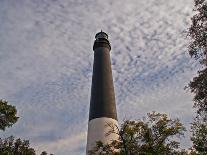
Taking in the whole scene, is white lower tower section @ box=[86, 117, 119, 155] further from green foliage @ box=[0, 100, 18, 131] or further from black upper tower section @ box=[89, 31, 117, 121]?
green foliage @ box=[0, 100, 18, 131]

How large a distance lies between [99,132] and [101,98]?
186 inches

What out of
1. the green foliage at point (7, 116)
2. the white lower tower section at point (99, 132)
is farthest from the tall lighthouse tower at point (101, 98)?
the green foliage at point (7, 116)

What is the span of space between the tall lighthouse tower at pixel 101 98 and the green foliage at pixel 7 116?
1076cm

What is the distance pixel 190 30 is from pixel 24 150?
85.3 ft

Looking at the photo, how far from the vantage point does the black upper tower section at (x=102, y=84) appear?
3647 cm

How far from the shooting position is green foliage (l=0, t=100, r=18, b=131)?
27.1 metres

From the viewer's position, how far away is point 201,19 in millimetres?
15891

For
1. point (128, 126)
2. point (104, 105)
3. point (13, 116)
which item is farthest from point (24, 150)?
point (128, 126)

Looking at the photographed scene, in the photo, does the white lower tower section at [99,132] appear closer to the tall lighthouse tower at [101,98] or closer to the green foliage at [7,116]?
the tall lighthouse tower at [101,98]

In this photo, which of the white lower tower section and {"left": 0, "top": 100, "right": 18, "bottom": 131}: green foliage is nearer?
{"left": 0, "top": 100, "right": 18, "bottom": 131}: green foliage

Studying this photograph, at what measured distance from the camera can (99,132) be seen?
34562mm

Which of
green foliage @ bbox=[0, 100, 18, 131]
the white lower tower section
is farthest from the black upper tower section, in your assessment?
green foliage @ bbox=[0, 100, 18, 131]

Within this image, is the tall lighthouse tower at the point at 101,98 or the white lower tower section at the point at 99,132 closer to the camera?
the white lower tower section at the point at 99,132

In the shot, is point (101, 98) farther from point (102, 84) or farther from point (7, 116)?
point (7, 116)
